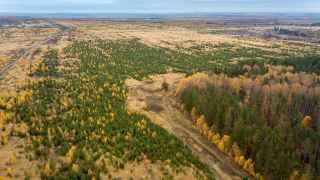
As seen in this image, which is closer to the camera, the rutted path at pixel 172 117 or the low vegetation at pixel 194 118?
the low vegetation at pixel 194 118

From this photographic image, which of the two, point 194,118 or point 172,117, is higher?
point 194,118

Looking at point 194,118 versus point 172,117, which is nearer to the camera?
point 194,118

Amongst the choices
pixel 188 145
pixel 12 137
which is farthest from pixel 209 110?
pixel 12 137

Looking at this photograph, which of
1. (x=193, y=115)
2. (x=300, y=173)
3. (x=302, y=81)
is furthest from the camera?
(x=302, y=81)

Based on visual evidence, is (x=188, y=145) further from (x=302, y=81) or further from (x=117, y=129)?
(x=302, y=81)

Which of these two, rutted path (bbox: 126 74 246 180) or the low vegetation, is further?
rutted path (bbox: 126 74 246 180)

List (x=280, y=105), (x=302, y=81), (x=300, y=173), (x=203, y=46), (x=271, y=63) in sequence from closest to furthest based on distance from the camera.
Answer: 1. (x=300, y=173)
2. (x=280, y=105)
3. (x=302, y=81)
4. (x=271, y=63)
5. (x=203, y=46)

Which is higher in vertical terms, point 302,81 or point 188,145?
point 302,81

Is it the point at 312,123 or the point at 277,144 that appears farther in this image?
the point at 312,123
